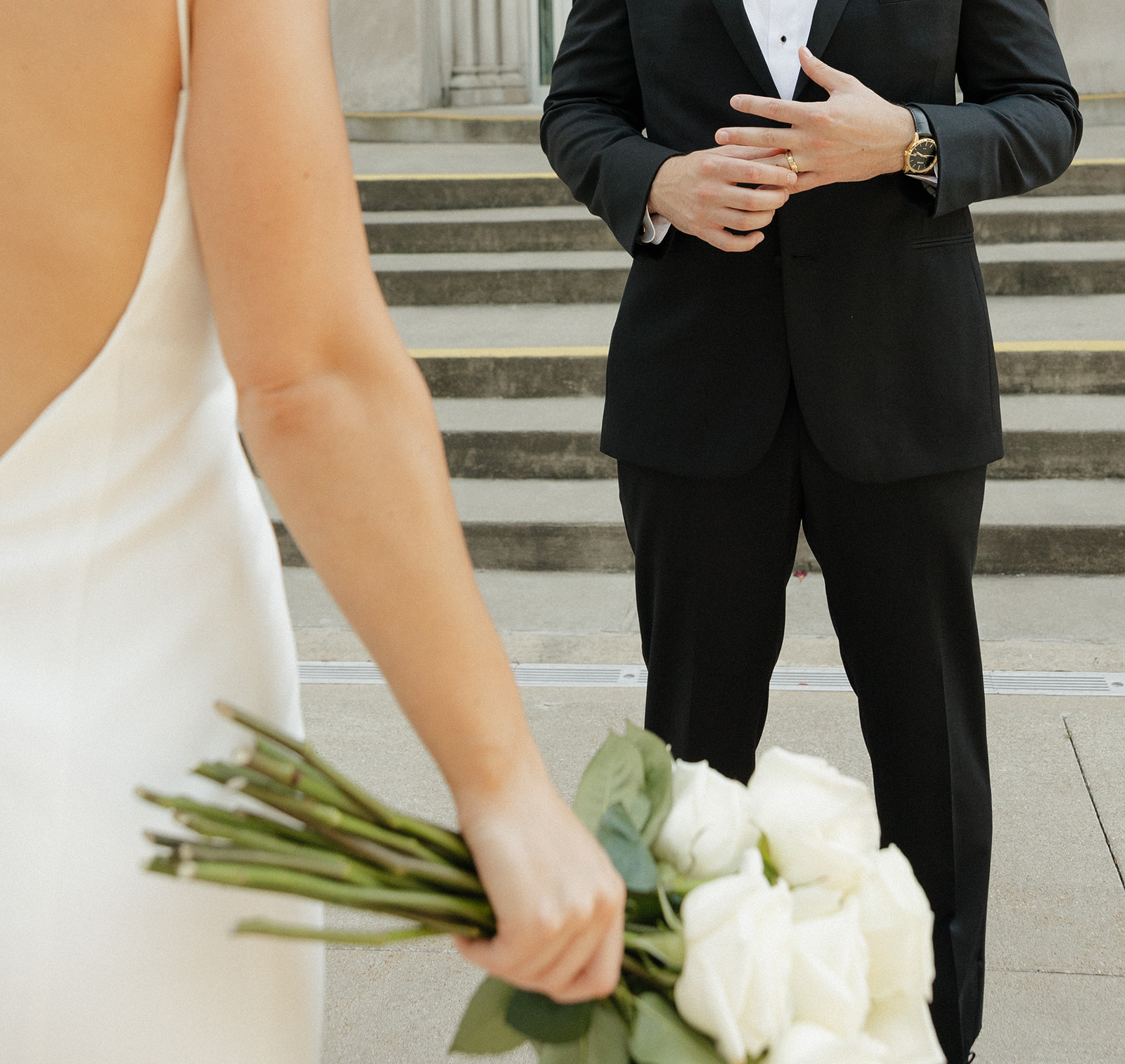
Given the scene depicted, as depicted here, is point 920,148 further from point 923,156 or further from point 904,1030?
point 904,1030

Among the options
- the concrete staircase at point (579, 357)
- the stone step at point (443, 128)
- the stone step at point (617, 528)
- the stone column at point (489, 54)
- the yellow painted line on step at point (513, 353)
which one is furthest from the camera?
the stone column at point (489, 54)

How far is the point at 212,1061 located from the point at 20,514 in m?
0.34

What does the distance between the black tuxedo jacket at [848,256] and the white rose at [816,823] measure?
997 mm

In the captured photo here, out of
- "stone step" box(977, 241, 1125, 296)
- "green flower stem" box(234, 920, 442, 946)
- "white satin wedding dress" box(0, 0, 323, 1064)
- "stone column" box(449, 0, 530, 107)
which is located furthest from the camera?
"stone column" box(449, 0, 530, 107)

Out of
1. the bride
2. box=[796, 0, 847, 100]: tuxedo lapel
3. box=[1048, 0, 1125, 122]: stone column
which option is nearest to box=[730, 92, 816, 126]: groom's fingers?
box=[796, 0, 847, 100]: tuxedo lapel

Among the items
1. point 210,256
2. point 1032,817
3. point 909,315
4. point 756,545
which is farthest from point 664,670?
point 210,256

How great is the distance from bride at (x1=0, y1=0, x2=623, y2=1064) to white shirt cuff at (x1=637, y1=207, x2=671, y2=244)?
3.73 feet

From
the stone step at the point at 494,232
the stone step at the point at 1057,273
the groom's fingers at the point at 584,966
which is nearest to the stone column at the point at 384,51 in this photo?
the stone step at the point at 494,232

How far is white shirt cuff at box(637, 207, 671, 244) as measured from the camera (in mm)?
1822

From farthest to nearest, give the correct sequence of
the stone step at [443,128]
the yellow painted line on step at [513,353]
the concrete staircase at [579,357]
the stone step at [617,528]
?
the stone step at [443,128]
the yellow painted line on step at [513,353]
the concrete staircase at [579,357]
the stone step at [617,528]

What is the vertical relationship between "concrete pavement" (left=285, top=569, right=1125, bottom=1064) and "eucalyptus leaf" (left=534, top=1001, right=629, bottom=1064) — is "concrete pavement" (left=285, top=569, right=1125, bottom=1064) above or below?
below

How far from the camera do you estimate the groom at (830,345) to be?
1.68 m

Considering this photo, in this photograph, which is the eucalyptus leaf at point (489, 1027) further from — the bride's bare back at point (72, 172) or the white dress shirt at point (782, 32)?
the white dress shirt at point (782, 32)

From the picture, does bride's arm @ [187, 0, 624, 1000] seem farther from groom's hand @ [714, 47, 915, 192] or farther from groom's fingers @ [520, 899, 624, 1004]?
groom's hand @ [714, 47, 915, 192]
